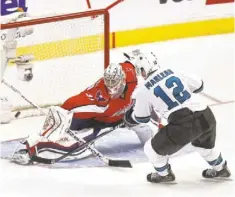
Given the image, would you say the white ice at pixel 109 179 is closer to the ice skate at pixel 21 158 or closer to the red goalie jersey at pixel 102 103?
the ice skate at pixel 21 158

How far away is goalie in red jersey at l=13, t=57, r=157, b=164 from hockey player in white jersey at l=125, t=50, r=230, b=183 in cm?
26

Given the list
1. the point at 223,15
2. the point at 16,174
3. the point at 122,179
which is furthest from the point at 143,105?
the point at 223,15

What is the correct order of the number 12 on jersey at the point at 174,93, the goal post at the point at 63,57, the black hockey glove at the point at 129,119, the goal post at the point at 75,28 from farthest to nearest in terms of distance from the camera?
1. the goal post at the point at 63,57
2. the goal post at the point at 75,28
3. the black hockey glove at the point at 129,119
4. the number 12 on jersey at the point at 174,93

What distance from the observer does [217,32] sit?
582 cm

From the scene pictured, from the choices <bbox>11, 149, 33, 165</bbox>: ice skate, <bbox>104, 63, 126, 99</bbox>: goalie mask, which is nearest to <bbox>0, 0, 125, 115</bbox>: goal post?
<bbox>11, 149, 33, 165</bbox>: ice skate

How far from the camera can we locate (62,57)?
14.1 ft

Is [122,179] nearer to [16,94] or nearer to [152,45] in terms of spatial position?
[16,94]

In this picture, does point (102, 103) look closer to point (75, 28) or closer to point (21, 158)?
point (21, 158)

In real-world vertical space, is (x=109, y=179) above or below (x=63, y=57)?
below

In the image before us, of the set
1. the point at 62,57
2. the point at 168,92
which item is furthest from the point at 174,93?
the point at 62,57

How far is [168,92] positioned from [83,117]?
0.67 m

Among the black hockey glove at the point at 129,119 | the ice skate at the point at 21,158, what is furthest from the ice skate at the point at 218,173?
the ice skate at the point at 21,158

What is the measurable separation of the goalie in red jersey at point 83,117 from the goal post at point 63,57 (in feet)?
1.59

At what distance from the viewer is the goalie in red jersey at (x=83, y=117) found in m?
3.58
